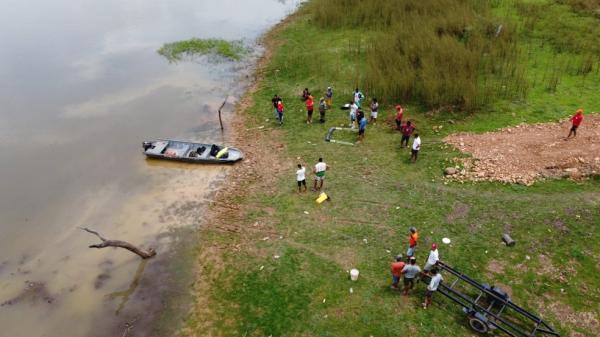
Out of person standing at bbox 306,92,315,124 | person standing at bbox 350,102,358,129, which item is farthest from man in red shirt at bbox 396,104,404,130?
person standing at bbox 306,92,315,124

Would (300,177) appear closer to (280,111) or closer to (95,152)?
(280,111)

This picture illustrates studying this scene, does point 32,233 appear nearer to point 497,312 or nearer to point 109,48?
point 497,312

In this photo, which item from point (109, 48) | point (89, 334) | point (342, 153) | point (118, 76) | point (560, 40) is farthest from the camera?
point (109, 48)

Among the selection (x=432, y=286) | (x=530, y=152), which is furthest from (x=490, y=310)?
(x=530, y=152)

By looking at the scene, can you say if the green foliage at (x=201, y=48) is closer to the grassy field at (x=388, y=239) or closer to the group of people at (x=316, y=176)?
the grassy field at (x=388, y=239)

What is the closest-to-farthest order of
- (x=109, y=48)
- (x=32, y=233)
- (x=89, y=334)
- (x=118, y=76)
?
(x=89, y=334) → (x=32, y=233) → (x=118, y=76) → (x=109, y=48)

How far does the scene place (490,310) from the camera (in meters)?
12.5

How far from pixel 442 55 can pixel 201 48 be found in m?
19.8

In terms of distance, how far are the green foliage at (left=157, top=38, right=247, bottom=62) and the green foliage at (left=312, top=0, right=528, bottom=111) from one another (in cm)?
969

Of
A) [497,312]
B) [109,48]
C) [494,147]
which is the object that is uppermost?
[109,48]

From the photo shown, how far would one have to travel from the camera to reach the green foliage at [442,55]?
2327cm

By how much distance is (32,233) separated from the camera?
1822 cm

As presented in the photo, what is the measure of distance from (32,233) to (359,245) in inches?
547

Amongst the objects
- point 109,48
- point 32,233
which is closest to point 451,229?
point 32,233
